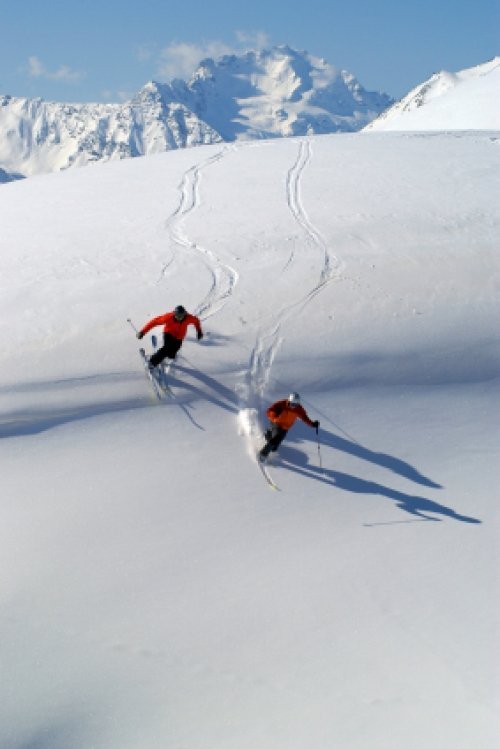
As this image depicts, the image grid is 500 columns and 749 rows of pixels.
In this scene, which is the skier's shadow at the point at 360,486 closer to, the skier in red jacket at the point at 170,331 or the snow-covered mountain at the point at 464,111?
the skier in red jacket at the point at 170,331

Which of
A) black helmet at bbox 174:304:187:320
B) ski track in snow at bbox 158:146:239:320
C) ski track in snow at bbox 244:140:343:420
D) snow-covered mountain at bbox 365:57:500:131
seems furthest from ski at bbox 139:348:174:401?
snow-covered mountain at bbox 365:57:500:131

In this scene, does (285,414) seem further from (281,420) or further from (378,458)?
(378,458)

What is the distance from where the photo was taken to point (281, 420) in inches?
385

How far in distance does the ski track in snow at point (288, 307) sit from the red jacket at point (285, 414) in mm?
1272

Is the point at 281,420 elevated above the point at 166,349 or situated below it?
below

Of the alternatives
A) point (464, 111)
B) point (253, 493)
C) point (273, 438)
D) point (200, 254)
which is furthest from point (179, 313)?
point (464, 111)

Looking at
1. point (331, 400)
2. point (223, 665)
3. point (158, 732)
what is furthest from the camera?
point (331, 400)

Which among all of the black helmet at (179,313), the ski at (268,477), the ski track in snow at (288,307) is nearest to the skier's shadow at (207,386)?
the ski track in snow at (288,307)

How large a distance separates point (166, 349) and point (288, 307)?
351 cm

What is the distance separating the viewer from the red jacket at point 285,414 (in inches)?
382

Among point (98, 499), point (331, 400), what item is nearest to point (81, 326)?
point (98, 499)

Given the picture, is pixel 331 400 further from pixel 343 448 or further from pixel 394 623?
pixel 394 623

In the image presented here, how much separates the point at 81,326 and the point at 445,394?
310 inches

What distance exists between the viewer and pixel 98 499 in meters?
9.55
